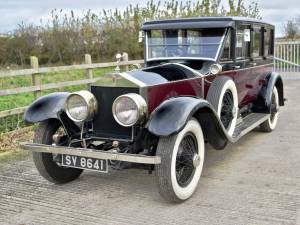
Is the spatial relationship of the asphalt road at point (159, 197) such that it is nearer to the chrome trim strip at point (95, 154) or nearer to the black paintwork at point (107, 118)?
the chrome trim strip at point (95, 154)

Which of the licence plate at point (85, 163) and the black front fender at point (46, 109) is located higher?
the black front fender at point (46, 109)

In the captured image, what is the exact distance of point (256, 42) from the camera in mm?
6793

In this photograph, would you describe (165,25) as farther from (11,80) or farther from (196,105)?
(11,80)

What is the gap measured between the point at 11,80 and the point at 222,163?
31.5 ft

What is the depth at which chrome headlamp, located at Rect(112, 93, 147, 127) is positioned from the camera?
4027mm

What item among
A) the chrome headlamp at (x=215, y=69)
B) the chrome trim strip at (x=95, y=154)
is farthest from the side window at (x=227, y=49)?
the chrome trim strip at (x=95, y=154)

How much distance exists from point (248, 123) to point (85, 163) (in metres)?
2.71

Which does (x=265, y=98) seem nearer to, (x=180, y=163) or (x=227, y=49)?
(x=227, y=49)

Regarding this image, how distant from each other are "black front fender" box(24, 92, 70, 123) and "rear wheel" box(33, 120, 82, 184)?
4.6 inches

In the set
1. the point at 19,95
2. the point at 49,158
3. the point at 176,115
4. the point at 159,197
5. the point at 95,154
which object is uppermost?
the point at 176,115

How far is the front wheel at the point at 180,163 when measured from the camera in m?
3.93

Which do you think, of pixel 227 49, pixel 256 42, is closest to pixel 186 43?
pixel 227 49

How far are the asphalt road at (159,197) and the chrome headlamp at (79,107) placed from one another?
2.64 feet

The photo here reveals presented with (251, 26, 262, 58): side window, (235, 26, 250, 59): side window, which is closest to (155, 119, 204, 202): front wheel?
(235, 26, 250, 59): side window
